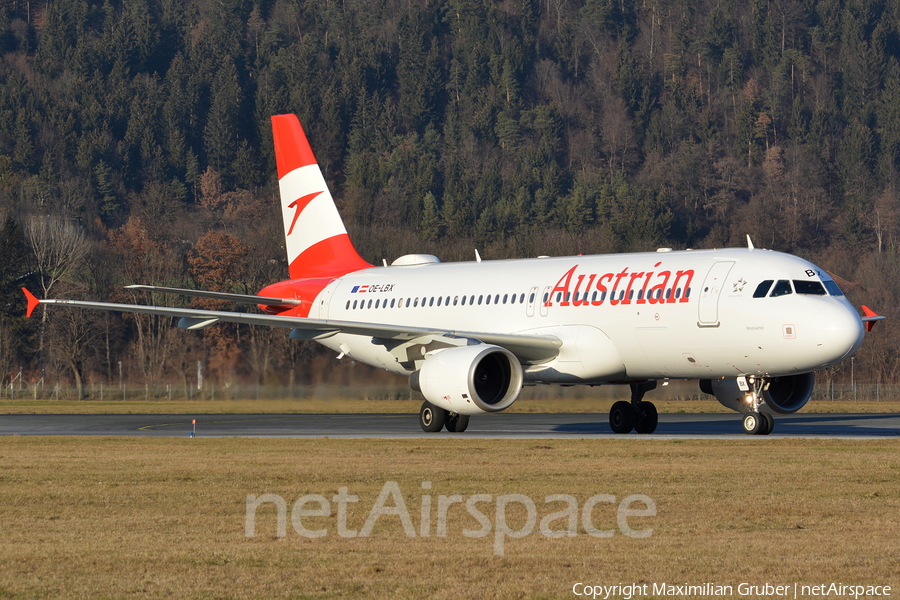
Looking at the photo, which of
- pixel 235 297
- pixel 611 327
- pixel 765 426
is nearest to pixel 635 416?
pixel 611 327

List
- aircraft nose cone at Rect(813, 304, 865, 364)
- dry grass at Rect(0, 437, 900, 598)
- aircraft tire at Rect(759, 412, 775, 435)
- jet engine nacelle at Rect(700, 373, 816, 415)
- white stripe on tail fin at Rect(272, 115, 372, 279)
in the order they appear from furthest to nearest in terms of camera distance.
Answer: white stripe on tail fin at Rect(272, 115, 372, 279) → jet engine nacelle at Rect(700, 373, 816, 415) → aircraft tire at Rect(759, 412, 775, 435) → aircraft nose cone at Rect(813, 304, 865, 364) → dry grass at Rect(0, 437, 900, 598)

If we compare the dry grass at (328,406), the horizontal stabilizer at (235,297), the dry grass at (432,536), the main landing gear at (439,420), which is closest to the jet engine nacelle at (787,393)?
the dry grass at (432,536)

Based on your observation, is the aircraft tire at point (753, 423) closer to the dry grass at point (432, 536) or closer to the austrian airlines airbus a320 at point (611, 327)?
the austrian airlines airbus a320 at point (611, 327)

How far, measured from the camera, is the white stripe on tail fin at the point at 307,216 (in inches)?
1563

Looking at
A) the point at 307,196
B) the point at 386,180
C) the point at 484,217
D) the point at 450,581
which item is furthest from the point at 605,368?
the point at 386,180

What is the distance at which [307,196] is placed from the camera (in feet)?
133

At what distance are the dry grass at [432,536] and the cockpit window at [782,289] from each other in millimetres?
3667

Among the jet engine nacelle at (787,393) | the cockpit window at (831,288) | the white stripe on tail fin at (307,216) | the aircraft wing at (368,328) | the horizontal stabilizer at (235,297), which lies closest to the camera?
the cockpit window at (831,288)

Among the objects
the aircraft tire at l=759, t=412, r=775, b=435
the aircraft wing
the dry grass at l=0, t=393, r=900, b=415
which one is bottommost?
the dry grass at l=0, t=393, r=900, b=415

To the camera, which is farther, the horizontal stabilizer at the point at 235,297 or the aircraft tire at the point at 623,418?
the horizontal stabilizer at the point at 235,297

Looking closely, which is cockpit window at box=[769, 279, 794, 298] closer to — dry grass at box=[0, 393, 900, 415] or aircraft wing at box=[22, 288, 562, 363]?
aircraft wing at box=[22, 288, 562, 363]

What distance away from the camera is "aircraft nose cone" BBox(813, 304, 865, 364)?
1059 inches

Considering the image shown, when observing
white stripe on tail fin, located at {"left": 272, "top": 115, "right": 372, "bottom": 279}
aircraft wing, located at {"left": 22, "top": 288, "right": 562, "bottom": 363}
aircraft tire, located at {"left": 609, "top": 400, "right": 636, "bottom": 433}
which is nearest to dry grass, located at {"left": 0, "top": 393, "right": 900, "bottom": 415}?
white stripe on tail fin, located at {"left": 272, "top": 115, "right": 372, "bottom": 279}

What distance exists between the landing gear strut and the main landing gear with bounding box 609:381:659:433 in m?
3.08
